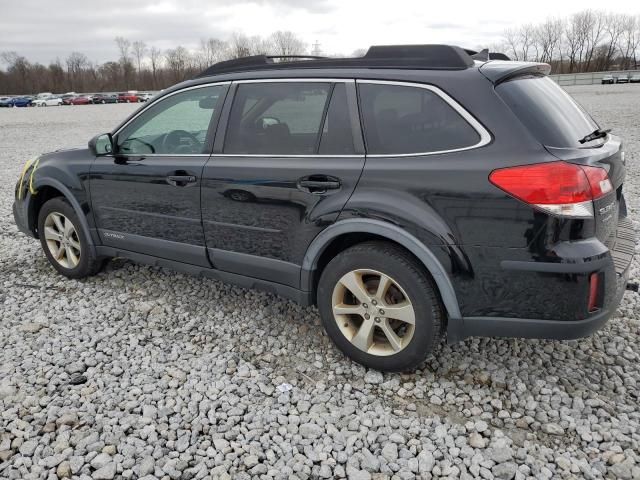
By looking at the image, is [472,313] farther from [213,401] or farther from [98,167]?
[98,167]

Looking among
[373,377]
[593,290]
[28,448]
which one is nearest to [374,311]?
[373,377]

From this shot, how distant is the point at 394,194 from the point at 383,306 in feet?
2.18

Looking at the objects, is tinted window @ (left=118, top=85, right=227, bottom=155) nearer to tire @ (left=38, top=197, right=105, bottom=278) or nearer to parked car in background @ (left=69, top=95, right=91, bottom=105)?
tire @ (left=38, top=197, right=105, bottom=278)

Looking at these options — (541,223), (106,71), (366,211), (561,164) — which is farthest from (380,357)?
(106,71)

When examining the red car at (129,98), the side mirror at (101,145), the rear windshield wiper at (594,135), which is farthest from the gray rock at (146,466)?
the red car at (129,98)

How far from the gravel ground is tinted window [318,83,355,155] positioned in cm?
135

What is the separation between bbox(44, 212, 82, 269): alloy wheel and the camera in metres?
4.68

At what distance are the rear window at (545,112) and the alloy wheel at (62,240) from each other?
372cm

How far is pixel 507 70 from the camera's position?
288 cm

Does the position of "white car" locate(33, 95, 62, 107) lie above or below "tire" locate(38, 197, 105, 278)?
above

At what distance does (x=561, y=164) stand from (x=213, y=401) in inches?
88.2

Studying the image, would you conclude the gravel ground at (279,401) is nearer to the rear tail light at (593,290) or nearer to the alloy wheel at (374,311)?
the alloy wheel at (374,311)

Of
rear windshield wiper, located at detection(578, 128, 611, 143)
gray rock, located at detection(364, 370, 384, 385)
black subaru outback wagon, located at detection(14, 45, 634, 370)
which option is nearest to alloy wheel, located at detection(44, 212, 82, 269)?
black subaru outback wagon, located at detection(14, 45, 634, 370)

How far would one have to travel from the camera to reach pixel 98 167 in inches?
168
